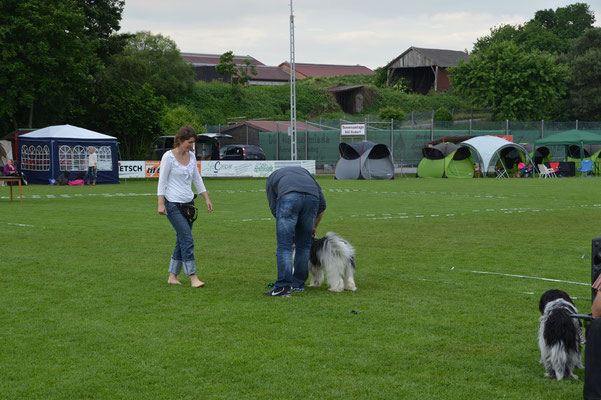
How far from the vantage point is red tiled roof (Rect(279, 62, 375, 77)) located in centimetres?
9419

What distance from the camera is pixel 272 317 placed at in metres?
6.76

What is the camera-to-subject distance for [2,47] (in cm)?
3319

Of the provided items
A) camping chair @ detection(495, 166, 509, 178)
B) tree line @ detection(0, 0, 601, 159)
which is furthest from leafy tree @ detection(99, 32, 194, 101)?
camping chair @ detection(495, 166, 509, 178)

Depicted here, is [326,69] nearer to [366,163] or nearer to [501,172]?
[501,172]

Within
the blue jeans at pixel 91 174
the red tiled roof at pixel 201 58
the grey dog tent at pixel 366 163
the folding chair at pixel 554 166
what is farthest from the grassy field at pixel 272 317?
the red tiled roof at pixel 201 58

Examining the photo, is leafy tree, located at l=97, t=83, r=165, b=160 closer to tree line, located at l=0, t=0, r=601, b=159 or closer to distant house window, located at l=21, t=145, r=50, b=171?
tree line, located at l=0, t=0, r=601, b=159

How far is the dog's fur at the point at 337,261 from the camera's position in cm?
788

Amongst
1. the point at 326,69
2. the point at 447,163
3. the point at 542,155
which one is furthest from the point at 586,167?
the point at 326,69

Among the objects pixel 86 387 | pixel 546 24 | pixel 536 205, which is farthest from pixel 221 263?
pixel 546 24

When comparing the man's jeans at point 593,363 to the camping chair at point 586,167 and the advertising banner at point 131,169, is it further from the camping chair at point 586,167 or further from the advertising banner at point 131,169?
the camping chair at point 586,167

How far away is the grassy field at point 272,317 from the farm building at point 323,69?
3204 inches

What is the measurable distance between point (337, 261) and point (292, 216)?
75 cm

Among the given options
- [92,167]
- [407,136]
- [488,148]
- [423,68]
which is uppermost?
[423,68]

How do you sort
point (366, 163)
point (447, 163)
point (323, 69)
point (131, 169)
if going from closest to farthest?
point (131, 169) → point (366, 163) → point (447, 163) → point (323, 69)
